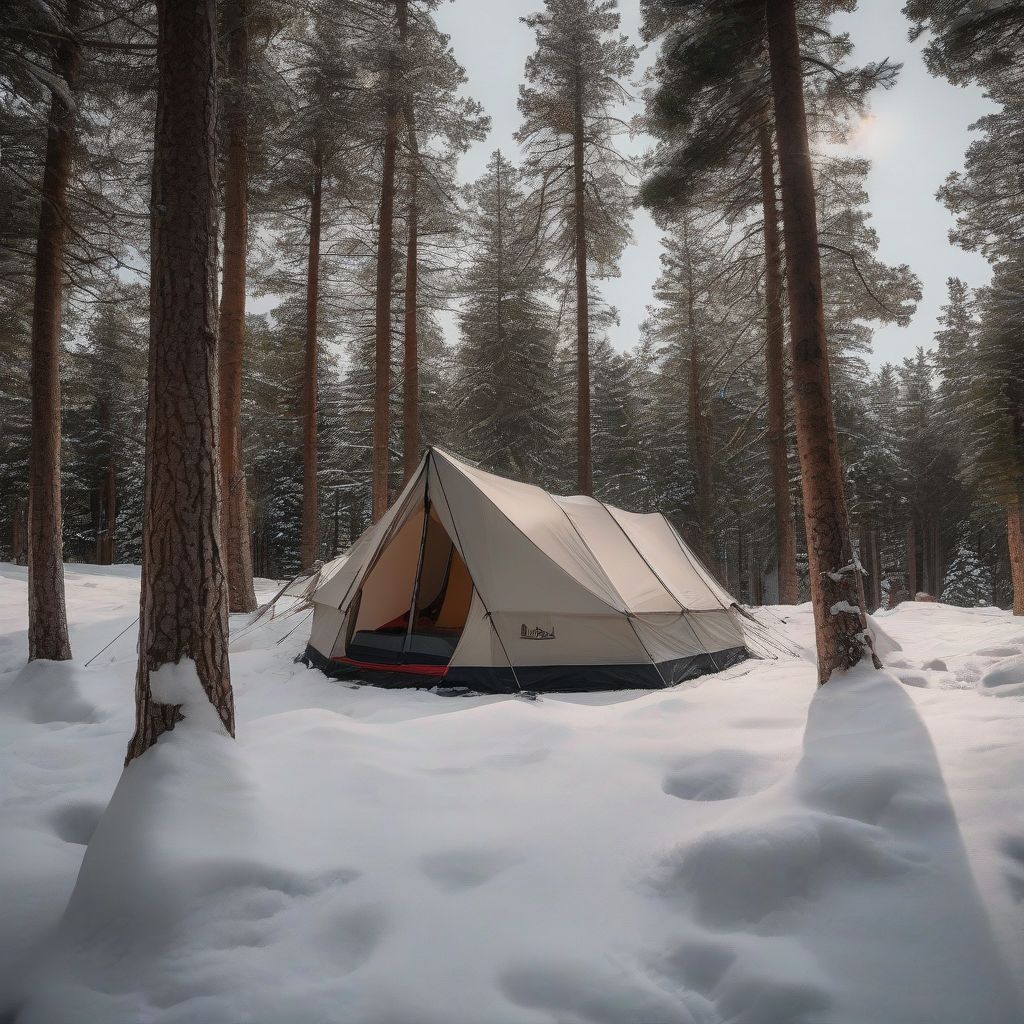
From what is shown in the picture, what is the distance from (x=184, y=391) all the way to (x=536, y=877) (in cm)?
253

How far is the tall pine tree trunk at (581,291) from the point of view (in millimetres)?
11211

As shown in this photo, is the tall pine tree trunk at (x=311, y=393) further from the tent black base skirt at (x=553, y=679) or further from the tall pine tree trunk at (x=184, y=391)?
the tall pine tree trunk at (x=184, y=391)

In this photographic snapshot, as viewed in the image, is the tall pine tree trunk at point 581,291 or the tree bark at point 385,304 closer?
the tree bark at point 385,304

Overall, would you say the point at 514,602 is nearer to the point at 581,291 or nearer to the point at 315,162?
the point at 581,291

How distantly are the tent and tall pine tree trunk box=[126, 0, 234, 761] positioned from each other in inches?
114

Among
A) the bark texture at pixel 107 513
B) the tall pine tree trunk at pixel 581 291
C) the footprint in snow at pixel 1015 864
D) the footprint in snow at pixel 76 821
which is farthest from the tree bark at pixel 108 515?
the footprint in snow at pixel 1015 864

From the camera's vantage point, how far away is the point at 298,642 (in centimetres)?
720

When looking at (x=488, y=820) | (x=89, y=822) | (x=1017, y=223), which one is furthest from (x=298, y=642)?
(x=1017, y=223)

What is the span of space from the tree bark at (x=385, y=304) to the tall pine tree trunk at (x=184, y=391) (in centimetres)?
637

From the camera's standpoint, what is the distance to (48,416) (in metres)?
5.71

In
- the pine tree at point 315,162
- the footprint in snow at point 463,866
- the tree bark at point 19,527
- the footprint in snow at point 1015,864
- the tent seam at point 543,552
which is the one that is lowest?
the footprint in snow at point 463,866

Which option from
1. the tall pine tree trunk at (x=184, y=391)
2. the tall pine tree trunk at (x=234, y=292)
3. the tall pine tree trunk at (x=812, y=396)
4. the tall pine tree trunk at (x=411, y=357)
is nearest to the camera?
the tall pine tree trunk at (x=184, y=391)

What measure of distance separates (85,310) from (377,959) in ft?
36.8

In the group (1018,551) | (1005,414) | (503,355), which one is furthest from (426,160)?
(1018,551)
